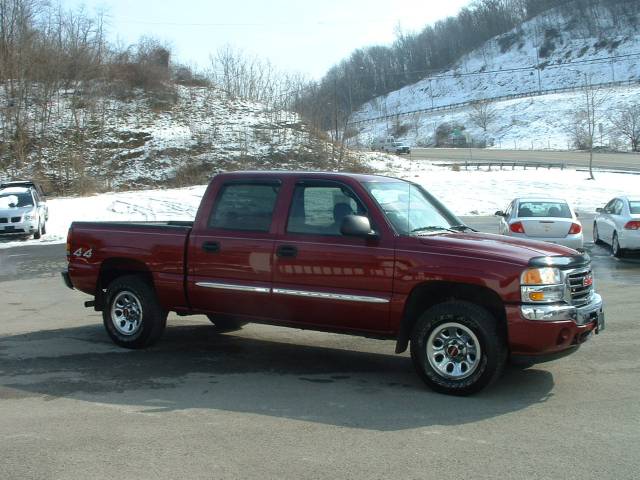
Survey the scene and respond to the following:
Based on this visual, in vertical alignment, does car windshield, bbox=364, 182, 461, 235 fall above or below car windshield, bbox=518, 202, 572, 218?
above

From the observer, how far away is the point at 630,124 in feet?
266

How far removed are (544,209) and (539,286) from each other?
10716 millimetres

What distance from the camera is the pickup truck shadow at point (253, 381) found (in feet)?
20.0

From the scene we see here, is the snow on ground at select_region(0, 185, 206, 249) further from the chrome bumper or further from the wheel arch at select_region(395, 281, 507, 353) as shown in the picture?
the chrome bumper

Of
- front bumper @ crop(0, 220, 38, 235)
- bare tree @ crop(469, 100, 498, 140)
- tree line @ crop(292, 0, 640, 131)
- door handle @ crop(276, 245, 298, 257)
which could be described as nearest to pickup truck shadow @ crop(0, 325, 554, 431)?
door handle @ crop(276, 245, 298, 257)

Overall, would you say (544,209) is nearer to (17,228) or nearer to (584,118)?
(17,228)

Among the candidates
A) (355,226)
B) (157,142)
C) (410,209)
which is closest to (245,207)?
(355,226)

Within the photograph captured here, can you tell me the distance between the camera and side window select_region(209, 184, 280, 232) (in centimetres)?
750

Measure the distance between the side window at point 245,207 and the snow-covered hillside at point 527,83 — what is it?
84833mm

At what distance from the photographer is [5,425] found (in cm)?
573

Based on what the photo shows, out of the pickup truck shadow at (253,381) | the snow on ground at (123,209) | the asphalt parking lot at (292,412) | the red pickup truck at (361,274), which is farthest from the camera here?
the snow on ground at (123,209)

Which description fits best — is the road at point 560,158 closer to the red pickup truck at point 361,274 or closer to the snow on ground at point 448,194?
Result: the snow on ground at point 448,194

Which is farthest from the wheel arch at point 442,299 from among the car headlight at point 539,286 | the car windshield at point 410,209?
the car windshield at point 410,209

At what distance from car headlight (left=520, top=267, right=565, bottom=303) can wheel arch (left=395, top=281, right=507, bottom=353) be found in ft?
0.80
